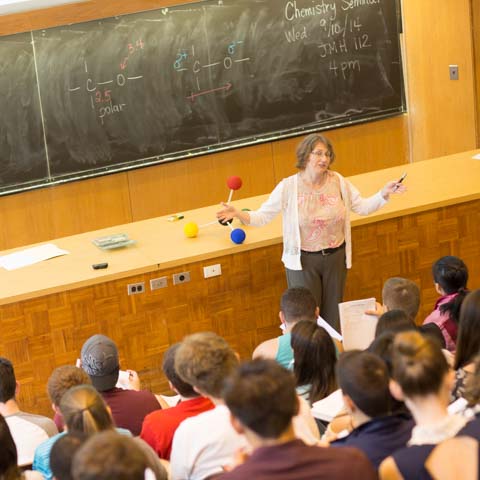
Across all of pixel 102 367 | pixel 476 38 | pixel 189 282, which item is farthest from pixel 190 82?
pixel 102 367

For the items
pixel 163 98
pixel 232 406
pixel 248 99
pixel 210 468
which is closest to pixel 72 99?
pixel 163 98

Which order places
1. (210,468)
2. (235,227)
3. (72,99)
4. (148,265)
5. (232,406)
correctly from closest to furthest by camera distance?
(232,406), (210,468), (148,265), (235,227), (72,99)

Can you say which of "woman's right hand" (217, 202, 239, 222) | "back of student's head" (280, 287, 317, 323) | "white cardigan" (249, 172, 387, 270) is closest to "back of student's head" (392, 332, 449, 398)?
"back of student's head" (280, 287, 317, 323)

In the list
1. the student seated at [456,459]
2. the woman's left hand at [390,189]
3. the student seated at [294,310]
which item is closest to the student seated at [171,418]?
Answer: the student seated at [294,310]

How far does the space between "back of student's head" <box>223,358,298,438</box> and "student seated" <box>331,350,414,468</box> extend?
0.42 metres

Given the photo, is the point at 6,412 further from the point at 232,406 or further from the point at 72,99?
the point at 72,99

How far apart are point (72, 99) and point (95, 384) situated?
3.89 m

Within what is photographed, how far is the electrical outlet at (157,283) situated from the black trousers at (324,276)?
66cm

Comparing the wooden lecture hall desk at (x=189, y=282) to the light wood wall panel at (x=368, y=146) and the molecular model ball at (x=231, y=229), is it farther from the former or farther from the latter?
the light wood wall panel at (x=368, y=146)

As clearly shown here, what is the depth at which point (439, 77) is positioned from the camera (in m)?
8.09

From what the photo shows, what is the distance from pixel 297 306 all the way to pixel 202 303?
1.21m

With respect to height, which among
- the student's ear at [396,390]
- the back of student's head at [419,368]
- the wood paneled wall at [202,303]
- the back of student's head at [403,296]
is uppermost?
the back of student's head at [419,368]

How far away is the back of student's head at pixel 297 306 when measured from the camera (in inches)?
163

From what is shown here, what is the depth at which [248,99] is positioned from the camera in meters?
7.75
